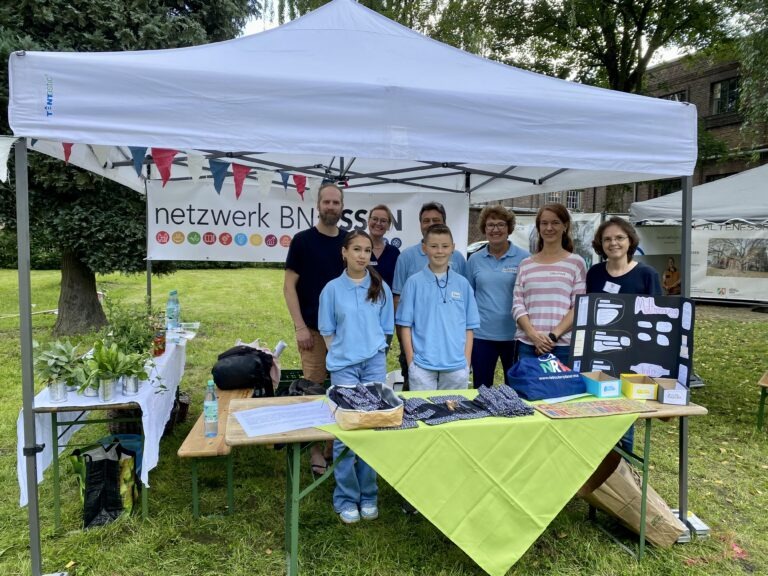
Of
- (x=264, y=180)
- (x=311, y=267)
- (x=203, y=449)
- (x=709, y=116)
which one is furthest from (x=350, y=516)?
(x=709, y=116)

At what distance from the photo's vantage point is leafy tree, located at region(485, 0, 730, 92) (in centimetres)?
1234

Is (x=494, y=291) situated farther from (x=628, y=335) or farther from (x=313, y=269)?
(x=313, y=269)

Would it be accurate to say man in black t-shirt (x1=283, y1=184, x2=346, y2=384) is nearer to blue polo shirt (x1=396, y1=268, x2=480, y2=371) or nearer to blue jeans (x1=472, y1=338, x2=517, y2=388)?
blue polo shirt (x1=396, y1=268, x2=480, y2=371)

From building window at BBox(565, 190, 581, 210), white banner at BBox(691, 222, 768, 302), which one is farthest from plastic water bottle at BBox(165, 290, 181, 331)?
building window at BBox(565, 190, 581, 210)

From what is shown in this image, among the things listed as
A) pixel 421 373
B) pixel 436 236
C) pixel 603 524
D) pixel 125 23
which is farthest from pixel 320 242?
pixel 125 23

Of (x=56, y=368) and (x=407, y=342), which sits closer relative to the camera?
(x=56, y=368)

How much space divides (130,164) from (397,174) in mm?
2315

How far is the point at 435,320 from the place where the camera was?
279 cm

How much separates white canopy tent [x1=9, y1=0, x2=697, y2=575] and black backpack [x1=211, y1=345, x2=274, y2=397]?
1466mm

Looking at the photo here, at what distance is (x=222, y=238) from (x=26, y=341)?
9.65 feet

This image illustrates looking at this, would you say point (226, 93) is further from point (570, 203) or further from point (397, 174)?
point (570, 203)

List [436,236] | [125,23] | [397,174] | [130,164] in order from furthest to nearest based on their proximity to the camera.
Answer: [125,23]
[397,174]
[130,164]
[436,236]

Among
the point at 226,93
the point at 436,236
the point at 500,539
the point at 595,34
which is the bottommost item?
the point at 500,539

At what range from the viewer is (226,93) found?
7.10ft
